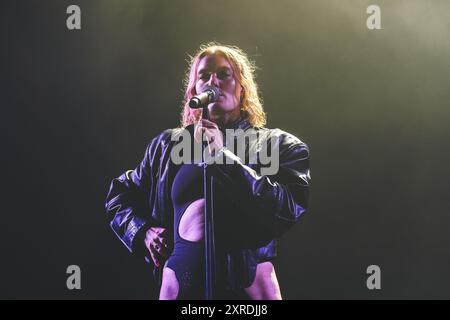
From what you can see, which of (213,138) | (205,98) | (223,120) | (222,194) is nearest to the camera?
(205,98)

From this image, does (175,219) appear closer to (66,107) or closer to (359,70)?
(66,107)

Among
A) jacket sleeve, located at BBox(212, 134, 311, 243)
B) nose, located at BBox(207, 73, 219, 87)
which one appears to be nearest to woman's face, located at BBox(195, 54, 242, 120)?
nose, located at BBox(207, 73, 219, 87)

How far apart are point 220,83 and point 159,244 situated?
0.94 metres

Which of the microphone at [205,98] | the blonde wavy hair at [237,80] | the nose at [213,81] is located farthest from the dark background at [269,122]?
the microphone at [205,98]

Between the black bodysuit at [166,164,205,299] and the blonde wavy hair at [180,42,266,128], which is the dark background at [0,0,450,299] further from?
the black bodysuit at [166,164,205,299]

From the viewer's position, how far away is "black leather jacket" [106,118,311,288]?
2805mm

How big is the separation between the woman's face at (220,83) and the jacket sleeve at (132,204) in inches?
16.5

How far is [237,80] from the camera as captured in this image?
300 cm

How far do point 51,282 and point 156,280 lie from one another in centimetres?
61

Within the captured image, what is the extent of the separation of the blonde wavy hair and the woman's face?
0.03m

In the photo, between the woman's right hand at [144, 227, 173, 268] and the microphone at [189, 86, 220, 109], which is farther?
the woman's right hand at [144, 227, 173, 268]

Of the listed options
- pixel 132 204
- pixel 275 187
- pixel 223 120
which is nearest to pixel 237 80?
pixel 223 120

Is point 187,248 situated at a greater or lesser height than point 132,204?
lesser

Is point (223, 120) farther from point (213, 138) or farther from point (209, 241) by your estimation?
point (209, 241)
